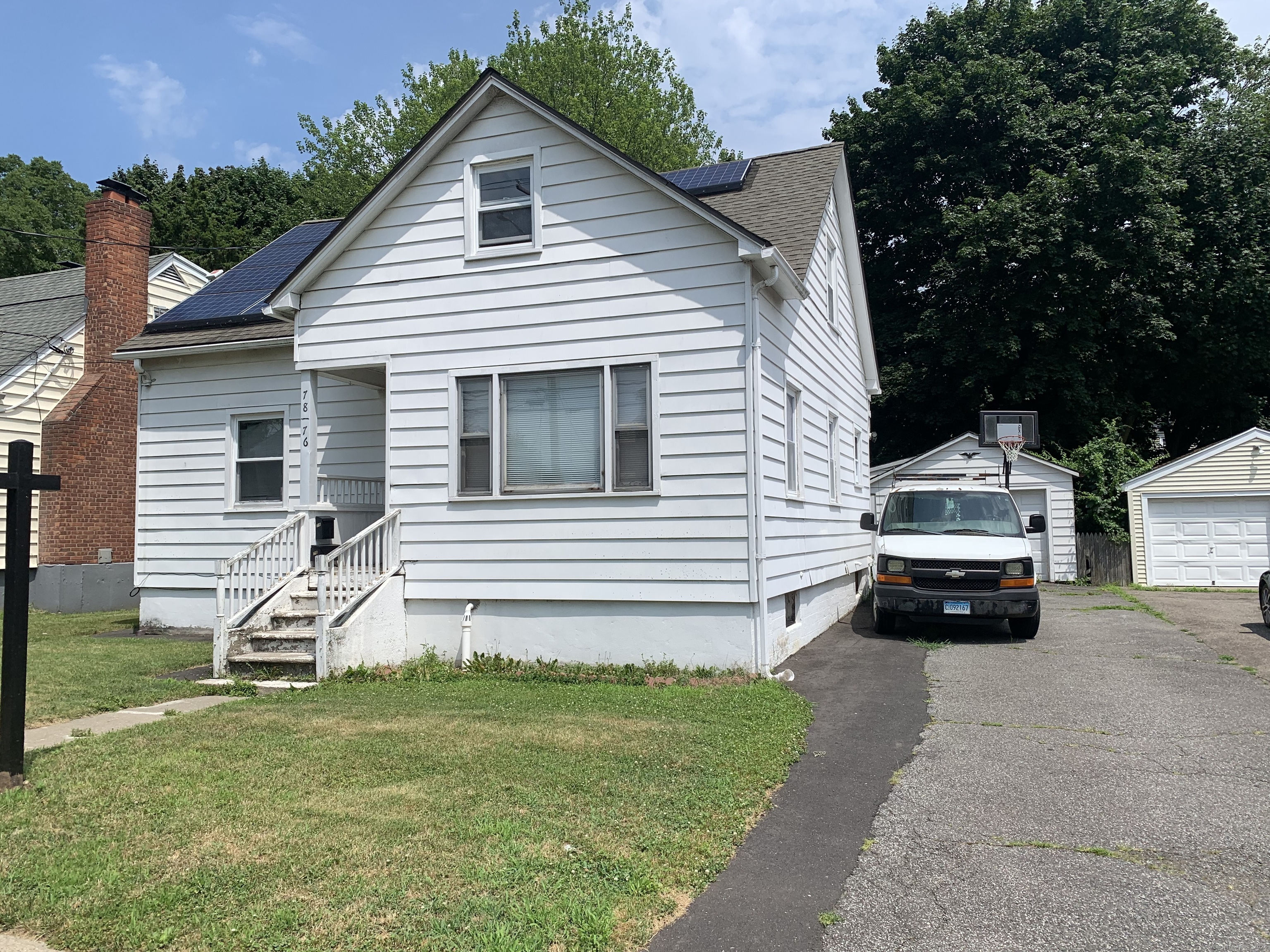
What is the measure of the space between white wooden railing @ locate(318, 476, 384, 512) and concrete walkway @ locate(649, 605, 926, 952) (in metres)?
6.02

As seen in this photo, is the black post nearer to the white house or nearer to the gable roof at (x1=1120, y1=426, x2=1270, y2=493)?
the white house

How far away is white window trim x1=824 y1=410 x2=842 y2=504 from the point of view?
46.7ft

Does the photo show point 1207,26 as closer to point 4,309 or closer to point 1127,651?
point 1127,651

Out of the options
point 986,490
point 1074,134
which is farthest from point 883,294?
point 986,490

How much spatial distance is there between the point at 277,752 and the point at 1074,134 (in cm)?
3010

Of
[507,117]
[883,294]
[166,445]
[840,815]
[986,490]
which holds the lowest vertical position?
[840,815]

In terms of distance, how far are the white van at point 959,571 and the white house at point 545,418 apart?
1065mm

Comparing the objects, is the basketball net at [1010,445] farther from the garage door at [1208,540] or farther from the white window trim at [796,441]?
the white window trim at [796,441]

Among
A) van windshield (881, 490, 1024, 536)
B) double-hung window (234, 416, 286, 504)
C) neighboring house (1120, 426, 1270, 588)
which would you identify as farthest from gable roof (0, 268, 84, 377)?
neighboring house (1120, 426, 1270, 588)

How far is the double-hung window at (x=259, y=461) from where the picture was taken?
14.2 metres

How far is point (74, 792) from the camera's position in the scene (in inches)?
217

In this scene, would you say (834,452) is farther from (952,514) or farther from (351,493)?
(351,493)

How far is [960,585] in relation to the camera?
11891 mm

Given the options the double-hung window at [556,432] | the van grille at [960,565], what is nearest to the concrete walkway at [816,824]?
the van grille at [960,565]
